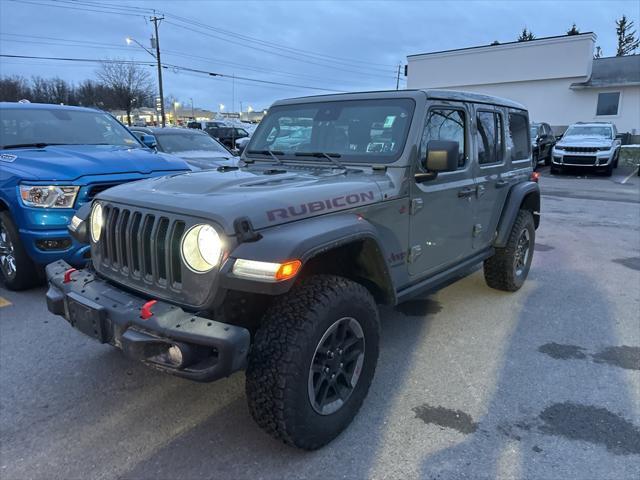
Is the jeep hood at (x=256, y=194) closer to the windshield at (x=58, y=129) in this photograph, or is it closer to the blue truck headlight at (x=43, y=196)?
the blue truck headlight at (x=43, y=196)

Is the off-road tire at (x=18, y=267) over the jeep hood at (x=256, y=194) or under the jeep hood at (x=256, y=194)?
under

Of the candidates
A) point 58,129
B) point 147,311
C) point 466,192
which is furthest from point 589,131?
point 147,311

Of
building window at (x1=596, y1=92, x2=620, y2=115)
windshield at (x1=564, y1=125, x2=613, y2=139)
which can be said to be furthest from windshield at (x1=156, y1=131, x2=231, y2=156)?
building window at (x1=596, y1=92, x2=620, y2=115)

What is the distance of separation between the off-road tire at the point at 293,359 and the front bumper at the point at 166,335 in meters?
0.15

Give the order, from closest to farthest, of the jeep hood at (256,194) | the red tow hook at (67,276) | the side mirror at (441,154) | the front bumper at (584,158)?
1. the jeep hood at (256,194)
2. the red tow hook at (67,276)
3. the side mirror at (441,154)
4. the front bumper at (584,158)

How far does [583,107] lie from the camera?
28.3m

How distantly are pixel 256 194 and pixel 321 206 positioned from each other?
36cm

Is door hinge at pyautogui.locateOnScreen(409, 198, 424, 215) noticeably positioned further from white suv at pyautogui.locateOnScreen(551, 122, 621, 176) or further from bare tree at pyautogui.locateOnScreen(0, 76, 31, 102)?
bare tree at pyautogui.locateOnScreen(0, 76, 31, 102)

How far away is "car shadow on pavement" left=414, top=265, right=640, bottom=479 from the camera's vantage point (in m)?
2.44

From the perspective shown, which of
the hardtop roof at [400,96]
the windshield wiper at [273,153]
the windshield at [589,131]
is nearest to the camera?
the hardtop roof at [400,96]

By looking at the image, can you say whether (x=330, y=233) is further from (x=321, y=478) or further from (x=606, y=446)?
(x=606, y=446)

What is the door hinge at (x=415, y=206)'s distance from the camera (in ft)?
10.6

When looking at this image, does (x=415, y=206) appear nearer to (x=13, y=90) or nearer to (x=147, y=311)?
(x=147, y=311)

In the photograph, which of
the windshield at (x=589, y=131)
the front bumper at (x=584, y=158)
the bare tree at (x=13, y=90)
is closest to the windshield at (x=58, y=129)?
the front bumper at (x=584, y=158)
